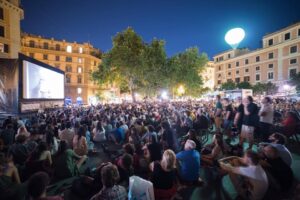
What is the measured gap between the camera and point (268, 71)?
1827 inches

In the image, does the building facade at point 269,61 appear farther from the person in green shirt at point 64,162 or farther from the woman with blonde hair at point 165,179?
the person in green shirt at point 64,162

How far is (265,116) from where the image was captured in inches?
248

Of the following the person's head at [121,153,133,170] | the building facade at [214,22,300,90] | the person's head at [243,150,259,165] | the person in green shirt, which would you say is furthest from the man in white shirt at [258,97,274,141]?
the building facade at [214,22,300,90]

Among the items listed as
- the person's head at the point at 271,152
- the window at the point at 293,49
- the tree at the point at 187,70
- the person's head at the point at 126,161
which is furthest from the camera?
the window at the point at 293,49

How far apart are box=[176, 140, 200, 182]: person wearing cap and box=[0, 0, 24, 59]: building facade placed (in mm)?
35892

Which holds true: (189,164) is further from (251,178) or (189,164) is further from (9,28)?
(9,28)

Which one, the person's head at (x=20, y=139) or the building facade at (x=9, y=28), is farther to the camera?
the building facade at (x=9, y=28)

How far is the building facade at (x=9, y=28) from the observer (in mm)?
29297

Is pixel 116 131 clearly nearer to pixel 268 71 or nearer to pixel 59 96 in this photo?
pixel 59 96

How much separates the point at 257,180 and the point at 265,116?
3.67 meters

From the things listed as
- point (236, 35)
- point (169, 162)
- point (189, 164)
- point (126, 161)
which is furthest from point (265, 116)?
point (236, 35)

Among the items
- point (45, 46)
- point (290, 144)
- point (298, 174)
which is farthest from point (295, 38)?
point (45, 46)

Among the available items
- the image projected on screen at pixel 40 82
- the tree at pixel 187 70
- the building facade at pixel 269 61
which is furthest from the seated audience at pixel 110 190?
the building facade at pixel 269 61

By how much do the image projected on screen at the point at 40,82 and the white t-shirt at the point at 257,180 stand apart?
669 inches
